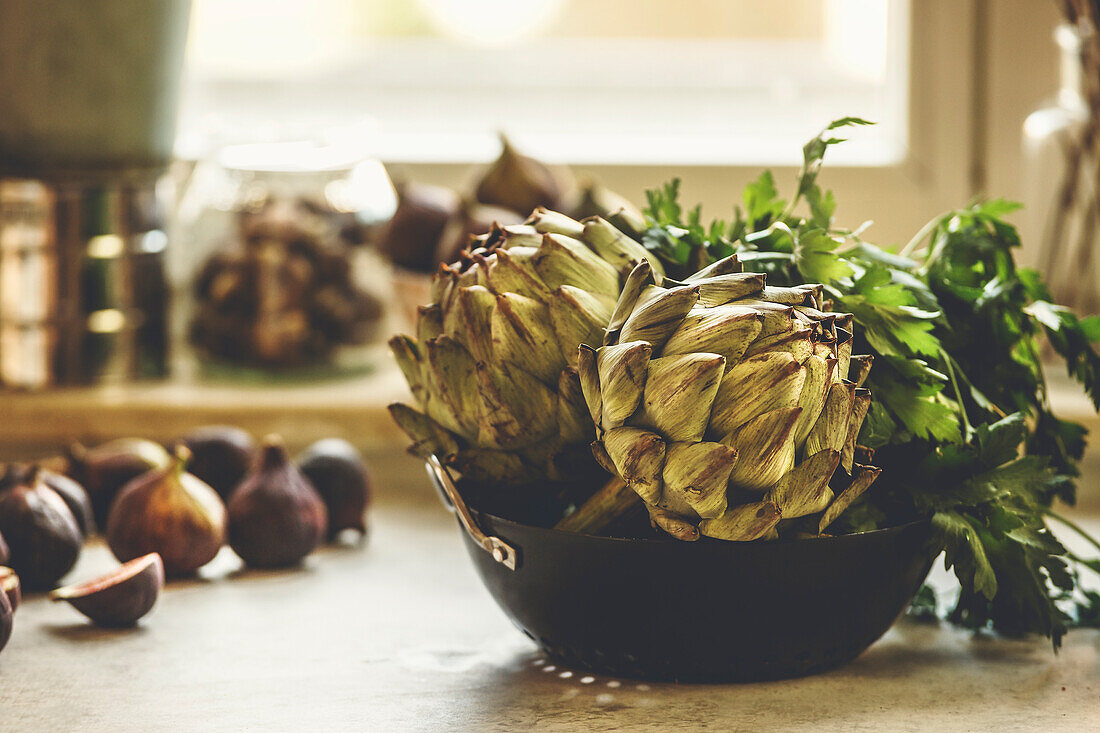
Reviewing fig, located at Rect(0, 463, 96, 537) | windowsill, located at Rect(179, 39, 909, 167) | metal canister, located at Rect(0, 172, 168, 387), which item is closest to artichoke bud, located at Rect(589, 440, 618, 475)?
fig, located at Rect(0, 463, 96, 537)

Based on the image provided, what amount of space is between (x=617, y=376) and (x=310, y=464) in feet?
1.54

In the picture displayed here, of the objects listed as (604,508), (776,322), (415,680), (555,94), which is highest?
(555,94)

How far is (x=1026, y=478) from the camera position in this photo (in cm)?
67

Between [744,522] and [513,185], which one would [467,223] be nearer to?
[513,185]

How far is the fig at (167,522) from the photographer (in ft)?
2.82

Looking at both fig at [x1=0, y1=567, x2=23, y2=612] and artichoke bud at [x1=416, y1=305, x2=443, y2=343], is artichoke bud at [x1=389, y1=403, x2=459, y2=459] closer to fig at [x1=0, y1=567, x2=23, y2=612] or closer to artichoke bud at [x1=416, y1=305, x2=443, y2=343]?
artichoke bud at [x1=416, y1=305, x2=443, y2=343]

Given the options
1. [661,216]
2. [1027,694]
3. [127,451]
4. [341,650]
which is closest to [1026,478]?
[1027,694]

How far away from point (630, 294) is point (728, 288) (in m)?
0.05

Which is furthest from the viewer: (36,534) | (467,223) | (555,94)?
(555,94)

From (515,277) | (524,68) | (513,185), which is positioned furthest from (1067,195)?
(515,277)

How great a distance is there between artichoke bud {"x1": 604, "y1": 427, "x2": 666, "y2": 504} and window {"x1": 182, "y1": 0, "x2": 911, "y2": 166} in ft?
3.20

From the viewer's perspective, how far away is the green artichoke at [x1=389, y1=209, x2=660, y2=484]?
25.5 inches

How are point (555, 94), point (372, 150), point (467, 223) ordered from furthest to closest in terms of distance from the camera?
point (555, 94) → point (372, 150) → point (467, 223)

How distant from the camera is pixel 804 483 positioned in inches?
23.1
